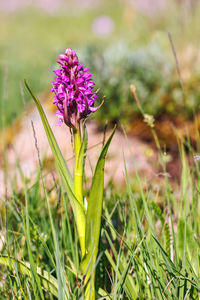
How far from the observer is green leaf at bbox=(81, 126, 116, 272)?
0.74 meters

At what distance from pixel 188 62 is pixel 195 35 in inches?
30.4

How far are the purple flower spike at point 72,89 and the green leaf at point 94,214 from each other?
128 mm

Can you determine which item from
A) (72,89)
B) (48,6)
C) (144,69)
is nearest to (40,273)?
(72,89)

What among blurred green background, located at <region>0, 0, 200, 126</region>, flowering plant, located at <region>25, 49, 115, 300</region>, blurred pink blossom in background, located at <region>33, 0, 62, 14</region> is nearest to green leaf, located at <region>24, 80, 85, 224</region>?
flowering plant, located at <region>25, 49, 115, 300</region>

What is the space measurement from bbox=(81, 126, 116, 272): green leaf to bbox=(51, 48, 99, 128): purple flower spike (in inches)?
5.0

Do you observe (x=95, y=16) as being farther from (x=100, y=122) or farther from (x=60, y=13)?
(x=100, y=122)

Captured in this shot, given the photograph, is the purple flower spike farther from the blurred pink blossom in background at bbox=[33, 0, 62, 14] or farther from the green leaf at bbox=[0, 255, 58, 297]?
the blurred pink blossom in background at bbox=[33, 0, 62, 14]

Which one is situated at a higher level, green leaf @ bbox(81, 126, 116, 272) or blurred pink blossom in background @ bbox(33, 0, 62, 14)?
blurred pink blossom in background @ bbox(33, 0, 62, 14)

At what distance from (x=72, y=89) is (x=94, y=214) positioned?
0.30m

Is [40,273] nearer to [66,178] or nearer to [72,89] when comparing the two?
[66,178]

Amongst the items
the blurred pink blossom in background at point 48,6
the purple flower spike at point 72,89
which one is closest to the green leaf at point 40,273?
the purple flower spike at point 72,89

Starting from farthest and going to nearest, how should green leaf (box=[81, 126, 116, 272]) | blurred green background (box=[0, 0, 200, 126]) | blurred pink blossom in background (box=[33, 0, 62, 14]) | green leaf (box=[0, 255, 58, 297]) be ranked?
blurred pink blossom in background (box=[33, 0, 62, 14]) → blurred green background (box=[0, 0, 200, 126]) → green leaf (box=[0, 255, 58, 297]) → green leaf (box=[81, 126, 116, 272])

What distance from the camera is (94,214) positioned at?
2.56 feet

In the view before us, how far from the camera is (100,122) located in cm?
311
